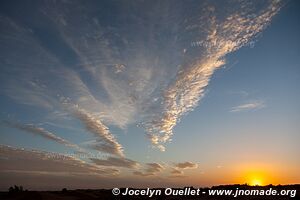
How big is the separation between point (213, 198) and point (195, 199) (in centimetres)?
162

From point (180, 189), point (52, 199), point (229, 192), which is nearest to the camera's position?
point (52, 199)

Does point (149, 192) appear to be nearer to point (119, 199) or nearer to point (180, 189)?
point (180, 189)

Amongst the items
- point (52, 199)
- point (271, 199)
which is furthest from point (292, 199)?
point (52, 199)

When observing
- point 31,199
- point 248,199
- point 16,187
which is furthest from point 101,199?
point 248,199

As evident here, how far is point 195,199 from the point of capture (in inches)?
1077

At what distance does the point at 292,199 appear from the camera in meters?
23.2

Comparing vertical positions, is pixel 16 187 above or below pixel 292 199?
below

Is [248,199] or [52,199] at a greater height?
[248,199]

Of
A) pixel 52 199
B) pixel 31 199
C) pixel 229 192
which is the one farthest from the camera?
pixel 229 192

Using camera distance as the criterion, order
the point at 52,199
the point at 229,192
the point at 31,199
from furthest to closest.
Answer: the point at 229,192
the point at 52,199
the point at 31,199

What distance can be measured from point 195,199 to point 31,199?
14.1 m

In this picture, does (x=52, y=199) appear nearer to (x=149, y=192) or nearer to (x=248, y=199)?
(x=149, y=192)

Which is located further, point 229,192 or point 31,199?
point 229,192

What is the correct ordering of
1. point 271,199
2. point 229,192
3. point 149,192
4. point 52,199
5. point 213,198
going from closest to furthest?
point 52,199 → point 271,199 → point 213,198 → point 229,192 → point 149,192
